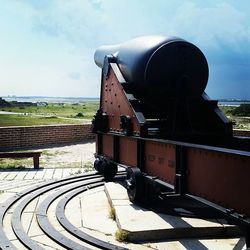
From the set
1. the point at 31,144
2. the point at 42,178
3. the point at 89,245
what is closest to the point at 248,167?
the point at 89,245

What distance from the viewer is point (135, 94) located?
628 centimetres

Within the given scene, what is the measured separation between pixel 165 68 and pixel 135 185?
1.71 metres

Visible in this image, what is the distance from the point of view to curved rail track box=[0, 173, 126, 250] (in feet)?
14.7

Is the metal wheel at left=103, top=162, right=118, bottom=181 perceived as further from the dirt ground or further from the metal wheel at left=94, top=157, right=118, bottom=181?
the dirt ground

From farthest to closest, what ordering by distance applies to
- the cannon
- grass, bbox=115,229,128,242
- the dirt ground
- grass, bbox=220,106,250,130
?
grass, bbox=220,106,250,130 < the dirt ground < the cannon < grass, bbox=115,229,128,242

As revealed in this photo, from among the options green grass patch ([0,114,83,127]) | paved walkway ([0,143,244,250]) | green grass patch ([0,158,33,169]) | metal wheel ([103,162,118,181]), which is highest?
green grass patch ([0,114,83,127])

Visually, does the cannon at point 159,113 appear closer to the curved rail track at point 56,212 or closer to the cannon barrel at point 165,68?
the cannon barrel at point 165,68

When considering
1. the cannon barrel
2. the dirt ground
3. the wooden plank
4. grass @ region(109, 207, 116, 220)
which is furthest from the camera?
the dirt ground

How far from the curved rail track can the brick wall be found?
5.65 m

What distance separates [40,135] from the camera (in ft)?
46.1

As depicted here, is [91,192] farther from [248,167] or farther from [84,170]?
[248,167]

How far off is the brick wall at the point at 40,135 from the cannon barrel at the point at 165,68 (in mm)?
7950

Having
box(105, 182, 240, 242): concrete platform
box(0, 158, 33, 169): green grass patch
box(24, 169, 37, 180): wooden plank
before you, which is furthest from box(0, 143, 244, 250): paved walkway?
box(0, 158, 33, 169): green grass patch

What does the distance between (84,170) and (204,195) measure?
5.97 m
